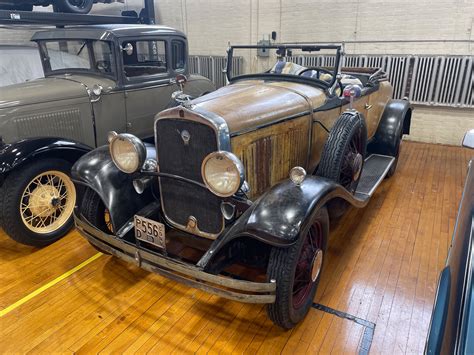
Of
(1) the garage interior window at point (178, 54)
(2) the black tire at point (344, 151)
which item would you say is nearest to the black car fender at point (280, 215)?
(2) the black tire at point (344, 151)

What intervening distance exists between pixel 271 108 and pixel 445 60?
4618mm

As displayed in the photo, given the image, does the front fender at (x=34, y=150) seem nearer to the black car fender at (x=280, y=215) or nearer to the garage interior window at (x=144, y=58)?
the garage interior window at (x=144, y=58)

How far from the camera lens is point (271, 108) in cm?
→ 240

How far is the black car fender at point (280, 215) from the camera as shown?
169 cm

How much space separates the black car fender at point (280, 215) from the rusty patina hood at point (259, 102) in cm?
49

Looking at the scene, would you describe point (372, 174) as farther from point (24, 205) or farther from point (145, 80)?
point (24, 205)

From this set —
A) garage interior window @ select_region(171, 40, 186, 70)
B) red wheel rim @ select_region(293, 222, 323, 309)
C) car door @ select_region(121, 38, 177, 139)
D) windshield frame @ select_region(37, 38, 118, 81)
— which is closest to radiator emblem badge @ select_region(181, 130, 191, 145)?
red wheel rim @ select_region(293, 222, 323, 309)

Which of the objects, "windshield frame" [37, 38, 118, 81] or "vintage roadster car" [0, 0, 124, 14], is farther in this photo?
"vintage roadster car" [0, 0, 124, 14]

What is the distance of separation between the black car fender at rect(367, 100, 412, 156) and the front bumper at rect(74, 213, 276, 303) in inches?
117

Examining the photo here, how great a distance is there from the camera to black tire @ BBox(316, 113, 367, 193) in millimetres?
2486

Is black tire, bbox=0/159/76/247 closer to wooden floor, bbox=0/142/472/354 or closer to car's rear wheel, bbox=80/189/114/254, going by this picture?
wooden floor, bbox=0/142/472/354

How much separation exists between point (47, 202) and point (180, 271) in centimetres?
175

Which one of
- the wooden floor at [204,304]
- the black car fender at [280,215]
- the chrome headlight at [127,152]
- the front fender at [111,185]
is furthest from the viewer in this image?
the front fender at [111,185]

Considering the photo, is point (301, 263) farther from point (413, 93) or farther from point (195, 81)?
point (413, 93)
